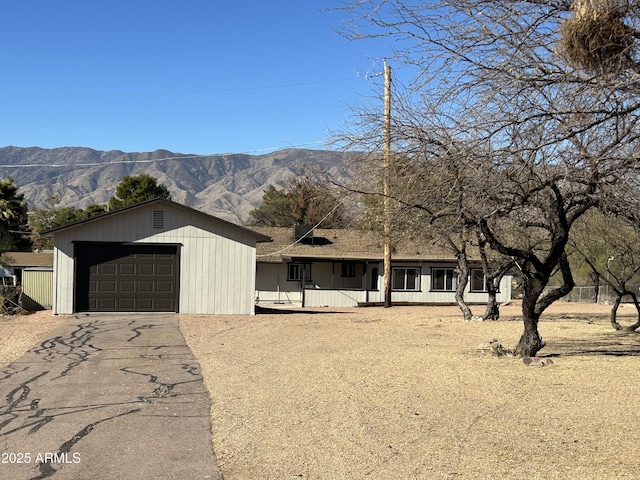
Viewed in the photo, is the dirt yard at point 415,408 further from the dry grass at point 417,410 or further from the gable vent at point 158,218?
the gable vent at point 158,218

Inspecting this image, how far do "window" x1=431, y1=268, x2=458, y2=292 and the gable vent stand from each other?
17814 millimetres

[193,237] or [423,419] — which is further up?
[193,237]

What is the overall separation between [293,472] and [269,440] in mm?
1102

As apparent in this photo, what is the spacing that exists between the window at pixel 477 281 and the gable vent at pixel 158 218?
19764 millimetres

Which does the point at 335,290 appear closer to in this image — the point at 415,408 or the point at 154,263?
the point at 154,263

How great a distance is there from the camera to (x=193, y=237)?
2472 cm

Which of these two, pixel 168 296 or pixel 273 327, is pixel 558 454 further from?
pixel 168 296

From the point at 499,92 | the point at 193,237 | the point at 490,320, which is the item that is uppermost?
the point at 499,92

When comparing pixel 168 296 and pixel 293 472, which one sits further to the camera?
pixel 168 296

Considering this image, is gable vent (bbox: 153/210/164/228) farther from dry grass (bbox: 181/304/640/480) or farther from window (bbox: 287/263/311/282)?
window (bbox: 287/263/311/282)

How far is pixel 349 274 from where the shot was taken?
39531 mm

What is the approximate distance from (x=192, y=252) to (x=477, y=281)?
64.1ft

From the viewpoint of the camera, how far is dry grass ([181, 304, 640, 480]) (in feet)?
21.5

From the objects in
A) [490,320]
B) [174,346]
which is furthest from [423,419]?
[490,320]
